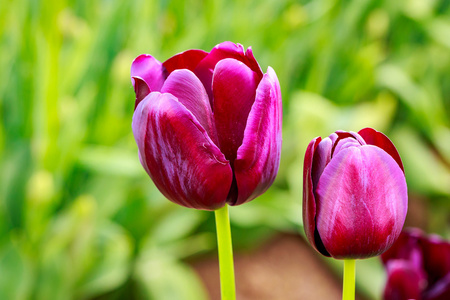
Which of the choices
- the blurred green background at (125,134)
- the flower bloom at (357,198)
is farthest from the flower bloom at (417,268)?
the blurred green background at (125,134)

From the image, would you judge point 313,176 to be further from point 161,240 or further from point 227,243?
point 161,240

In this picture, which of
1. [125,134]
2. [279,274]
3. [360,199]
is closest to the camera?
[360,199]

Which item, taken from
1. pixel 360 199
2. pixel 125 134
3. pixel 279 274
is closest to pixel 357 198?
pixel 360 199

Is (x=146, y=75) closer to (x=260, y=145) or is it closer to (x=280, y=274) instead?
(x=260, y=145)

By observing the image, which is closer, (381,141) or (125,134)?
(381,141)

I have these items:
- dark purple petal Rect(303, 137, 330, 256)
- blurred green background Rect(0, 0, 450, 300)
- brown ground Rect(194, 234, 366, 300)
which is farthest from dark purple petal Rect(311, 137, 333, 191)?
brown ground Rect(194, 234, 366, 300)

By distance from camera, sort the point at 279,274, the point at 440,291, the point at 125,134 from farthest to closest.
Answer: the point at 279,274 → the point at 125,134 → the point at 440,291

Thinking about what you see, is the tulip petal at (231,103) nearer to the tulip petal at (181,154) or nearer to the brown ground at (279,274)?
the tulip petal at (181,154)

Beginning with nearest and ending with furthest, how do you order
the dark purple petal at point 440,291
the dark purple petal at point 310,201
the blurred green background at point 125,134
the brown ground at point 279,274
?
the dark purple petal at point 310,201, the dark purple petal at point 440,291, the blurred green background at point 125,134, the brown ground at point 279,274
